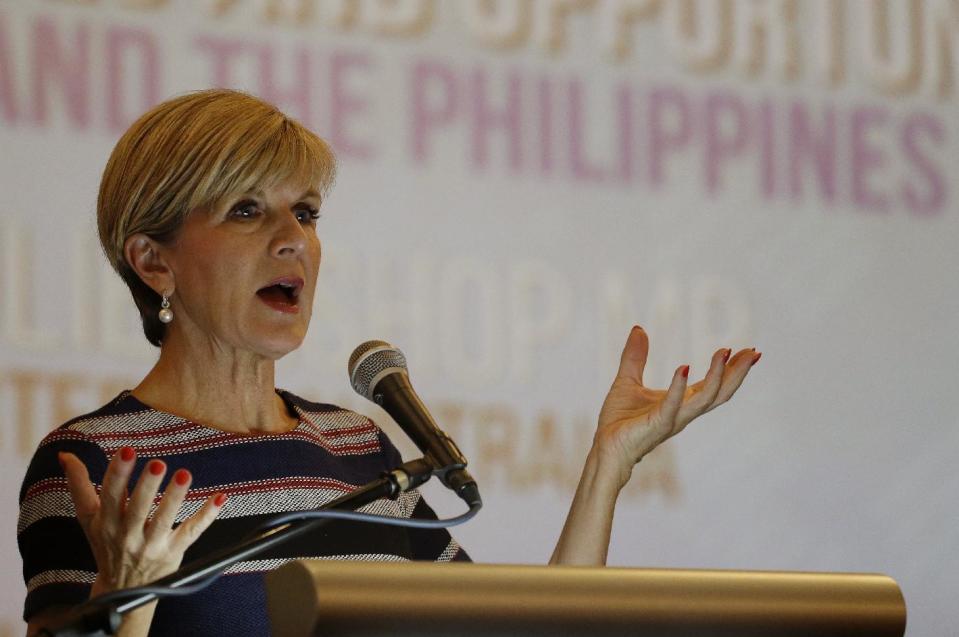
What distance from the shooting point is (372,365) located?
1670 mm

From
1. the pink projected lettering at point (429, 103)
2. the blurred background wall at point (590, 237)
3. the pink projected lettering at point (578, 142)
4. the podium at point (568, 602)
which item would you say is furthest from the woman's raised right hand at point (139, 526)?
the pink projected lettering at point (578, 142)

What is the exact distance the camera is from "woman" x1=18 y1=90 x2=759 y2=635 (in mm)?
1945

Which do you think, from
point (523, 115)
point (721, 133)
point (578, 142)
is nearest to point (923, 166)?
point (721, 133)

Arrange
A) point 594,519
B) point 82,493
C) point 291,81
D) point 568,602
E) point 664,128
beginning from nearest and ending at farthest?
1. point 568,602
2. point 82,493
3. point 594,519
4. point 291,81
5. point 664,128

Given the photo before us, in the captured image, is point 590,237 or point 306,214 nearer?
point 306,214

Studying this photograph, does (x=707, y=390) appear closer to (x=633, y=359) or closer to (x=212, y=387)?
(x=633, y=359)

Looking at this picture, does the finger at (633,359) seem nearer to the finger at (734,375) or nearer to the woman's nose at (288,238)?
the finger at (734,375)

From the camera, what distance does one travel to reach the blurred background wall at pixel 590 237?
2.83 m

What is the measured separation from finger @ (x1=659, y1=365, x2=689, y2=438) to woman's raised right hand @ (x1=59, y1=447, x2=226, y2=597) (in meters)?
0.70

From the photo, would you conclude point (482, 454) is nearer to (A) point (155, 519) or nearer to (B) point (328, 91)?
(B) point (328, 91)

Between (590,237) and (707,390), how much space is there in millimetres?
1335

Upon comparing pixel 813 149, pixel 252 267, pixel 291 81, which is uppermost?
pixel 291 81

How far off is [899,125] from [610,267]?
2.63 ft

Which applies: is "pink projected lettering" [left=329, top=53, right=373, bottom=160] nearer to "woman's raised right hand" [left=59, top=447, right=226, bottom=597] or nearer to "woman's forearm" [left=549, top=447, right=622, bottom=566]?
"woman's forearm" [left=549, top=447, right=622, bottom=566]
